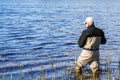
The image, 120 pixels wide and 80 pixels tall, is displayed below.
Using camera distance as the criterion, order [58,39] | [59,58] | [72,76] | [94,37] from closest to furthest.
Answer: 1. [94,37]
2. [72,76]
3. [59,58]
4. [58,39]

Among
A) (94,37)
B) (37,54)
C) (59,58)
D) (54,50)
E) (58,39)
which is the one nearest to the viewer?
(94,37)

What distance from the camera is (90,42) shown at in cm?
1230

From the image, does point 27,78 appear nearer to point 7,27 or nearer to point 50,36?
point 50,36

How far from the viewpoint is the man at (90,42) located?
40.1ft

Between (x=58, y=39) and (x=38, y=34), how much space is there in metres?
3.34

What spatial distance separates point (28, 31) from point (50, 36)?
3.59 metres

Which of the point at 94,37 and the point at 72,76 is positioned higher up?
the point at 94,37

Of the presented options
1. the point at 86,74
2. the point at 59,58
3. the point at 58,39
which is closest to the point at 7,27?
the point at 58,39

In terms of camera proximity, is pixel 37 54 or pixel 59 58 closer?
pixel 59 58

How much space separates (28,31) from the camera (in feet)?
101

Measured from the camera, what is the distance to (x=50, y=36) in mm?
27688

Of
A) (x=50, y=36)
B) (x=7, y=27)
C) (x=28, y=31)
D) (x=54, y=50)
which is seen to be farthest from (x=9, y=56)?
(x=7, y=27)

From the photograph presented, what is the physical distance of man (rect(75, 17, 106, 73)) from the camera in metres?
12.2

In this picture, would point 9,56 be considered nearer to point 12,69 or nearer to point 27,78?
point 12,69
